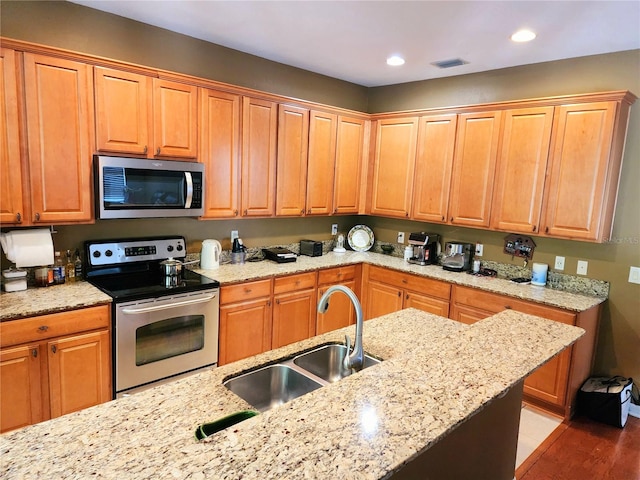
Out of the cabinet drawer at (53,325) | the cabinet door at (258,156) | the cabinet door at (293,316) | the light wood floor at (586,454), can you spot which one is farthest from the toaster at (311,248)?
the light wood floor at (586,454)

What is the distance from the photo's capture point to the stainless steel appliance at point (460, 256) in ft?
13.3

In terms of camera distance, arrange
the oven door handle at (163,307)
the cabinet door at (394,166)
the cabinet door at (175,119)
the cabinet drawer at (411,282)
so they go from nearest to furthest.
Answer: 1. the oven door handle at (163,307)
2. the cabinet door at (175,119)
3. the cabinet drawer at (411,282)
4. the cabinet door at (394,166)

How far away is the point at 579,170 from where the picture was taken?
3.15 meters

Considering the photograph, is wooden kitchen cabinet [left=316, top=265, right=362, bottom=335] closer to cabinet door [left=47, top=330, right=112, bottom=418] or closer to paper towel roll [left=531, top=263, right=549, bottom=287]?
paper towel roll [left=531, top=263, right=549, bottom=287]

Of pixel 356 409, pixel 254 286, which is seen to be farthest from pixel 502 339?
pixel 254 286

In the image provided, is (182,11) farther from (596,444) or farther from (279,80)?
(596,444)

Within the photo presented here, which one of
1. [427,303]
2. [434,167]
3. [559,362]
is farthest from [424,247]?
[559,362]

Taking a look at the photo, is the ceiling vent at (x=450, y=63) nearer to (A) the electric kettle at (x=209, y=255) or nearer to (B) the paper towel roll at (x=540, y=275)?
(B) the paper towel roll at (x=540, y=275)

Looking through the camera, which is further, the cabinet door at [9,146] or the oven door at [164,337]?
the oven door at [164,337]

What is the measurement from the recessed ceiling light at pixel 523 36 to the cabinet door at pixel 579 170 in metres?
0.61

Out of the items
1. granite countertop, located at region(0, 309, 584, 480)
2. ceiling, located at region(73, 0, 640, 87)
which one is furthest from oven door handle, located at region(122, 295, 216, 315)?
ceiling, located at region(73, 0, 640, 87)

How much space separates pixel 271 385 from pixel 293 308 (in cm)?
203

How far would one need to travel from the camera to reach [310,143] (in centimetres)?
399

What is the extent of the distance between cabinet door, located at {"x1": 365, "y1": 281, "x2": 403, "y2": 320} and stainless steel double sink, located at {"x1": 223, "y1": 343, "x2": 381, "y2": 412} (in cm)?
228
